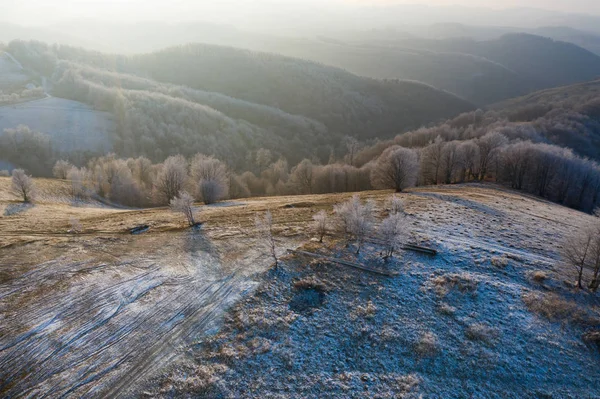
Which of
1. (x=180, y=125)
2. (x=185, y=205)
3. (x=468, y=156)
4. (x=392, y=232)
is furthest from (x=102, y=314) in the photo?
(x=180, y=125)

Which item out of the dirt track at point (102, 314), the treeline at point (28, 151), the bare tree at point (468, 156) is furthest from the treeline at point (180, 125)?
the dirt track at point (102, 314)

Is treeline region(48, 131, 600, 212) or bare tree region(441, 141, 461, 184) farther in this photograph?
bare tree region(441, 141, 461, 184)

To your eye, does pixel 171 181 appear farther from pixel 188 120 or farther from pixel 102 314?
pixel 188 120

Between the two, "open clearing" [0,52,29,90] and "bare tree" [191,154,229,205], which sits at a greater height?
"open clearing" [0,52,29,90]

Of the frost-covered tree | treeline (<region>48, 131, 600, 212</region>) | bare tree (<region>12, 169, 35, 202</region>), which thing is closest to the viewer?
the frost-covered tree

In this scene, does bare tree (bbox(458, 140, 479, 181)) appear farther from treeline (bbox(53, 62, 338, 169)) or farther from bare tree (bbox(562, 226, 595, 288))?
treeline (bbox(53, 62, 338, 169))

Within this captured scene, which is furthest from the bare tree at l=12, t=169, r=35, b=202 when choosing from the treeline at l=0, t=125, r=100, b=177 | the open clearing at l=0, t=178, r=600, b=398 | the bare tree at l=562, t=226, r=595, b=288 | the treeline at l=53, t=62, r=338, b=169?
the bare tree at l=562, t=226, r=595, b=288
